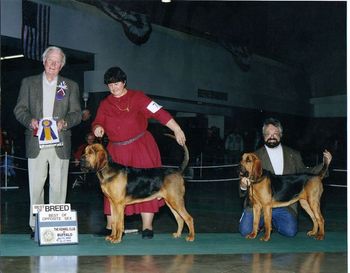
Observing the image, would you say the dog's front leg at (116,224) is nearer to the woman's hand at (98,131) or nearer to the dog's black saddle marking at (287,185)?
the woman's hand at (98,131)

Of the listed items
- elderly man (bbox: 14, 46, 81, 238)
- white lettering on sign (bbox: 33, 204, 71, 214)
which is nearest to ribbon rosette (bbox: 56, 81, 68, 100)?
elderly man (bbox: 14, 46, 81, 238)

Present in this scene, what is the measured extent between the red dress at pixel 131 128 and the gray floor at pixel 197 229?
3.58 feet

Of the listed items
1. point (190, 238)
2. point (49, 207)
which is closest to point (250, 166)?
point (190, 238)

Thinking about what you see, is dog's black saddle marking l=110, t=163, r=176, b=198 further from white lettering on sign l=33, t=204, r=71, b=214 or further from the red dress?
white lettering on sign l=33, t=204, r=71, b=214

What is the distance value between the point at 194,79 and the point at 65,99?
1326 cm

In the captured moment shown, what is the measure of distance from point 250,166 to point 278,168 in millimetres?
678

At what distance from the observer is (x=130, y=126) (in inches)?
186

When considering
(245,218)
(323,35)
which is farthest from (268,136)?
(323,35)

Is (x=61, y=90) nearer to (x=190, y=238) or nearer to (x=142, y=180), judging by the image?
(x=142, y=180)

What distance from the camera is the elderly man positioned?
14.9ft

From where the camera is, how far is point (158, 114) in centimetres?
468

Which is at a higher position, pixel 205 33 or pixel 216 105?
pixel 205 33

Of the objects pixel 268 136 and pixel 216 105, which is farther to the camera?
pixel 216 105

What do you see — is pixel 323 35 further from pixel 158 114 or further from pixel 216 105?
pixel 158 114
